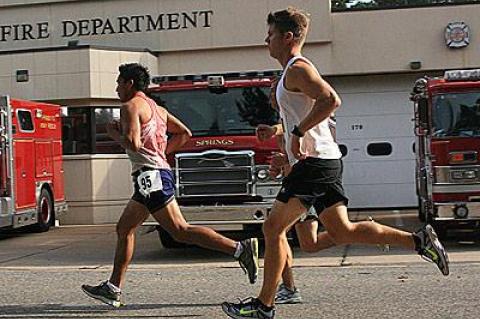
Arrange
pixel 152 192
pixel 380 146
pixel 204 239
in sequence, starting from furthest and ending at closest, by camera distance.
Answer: pixel 380 146 → pixel 204 239 → pixel 152 192

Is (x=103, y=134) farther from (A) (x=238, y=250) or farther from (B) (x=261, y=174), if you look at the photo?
(A) (x=238, y=250)

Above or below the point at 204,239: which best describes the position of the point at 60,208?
below

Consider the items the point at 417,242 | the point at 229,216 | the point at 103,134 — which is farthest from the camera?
the point at 103,134

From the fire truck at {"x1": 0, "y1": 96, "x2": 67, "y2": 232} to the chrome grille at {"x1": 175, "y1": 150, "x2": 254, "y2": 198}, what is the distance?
4610 mm

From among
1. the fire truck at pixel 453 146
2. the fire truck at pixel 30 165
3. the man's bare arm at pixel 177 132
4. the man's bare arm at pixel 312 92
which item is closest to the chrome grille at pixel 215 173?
the fire truck at pixel 453 146

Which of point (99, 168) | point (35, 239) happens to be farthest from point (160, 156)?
point (99, 168)

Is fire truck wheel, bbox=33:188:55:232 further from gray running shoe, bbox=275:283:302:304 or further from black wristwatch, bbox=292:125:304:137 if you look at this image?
black wristwatch, bbox=292:125:304:137

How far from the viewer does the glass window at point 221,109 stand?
12.7 m

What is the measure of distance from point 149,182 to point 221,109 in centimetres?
487

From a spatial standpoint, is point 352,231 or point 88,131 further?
Result: point 88,131

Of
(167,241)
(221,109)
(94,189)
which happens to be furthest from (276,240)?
(94,189)

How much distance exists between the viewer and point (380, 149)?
2006 cm

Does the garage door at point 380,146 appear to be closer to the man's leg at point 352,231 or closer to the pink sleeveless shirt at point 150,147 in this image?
the pink sleeveless shirt at point 150,147

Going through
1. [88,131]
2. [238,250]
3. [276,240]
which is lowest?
[238,250]
